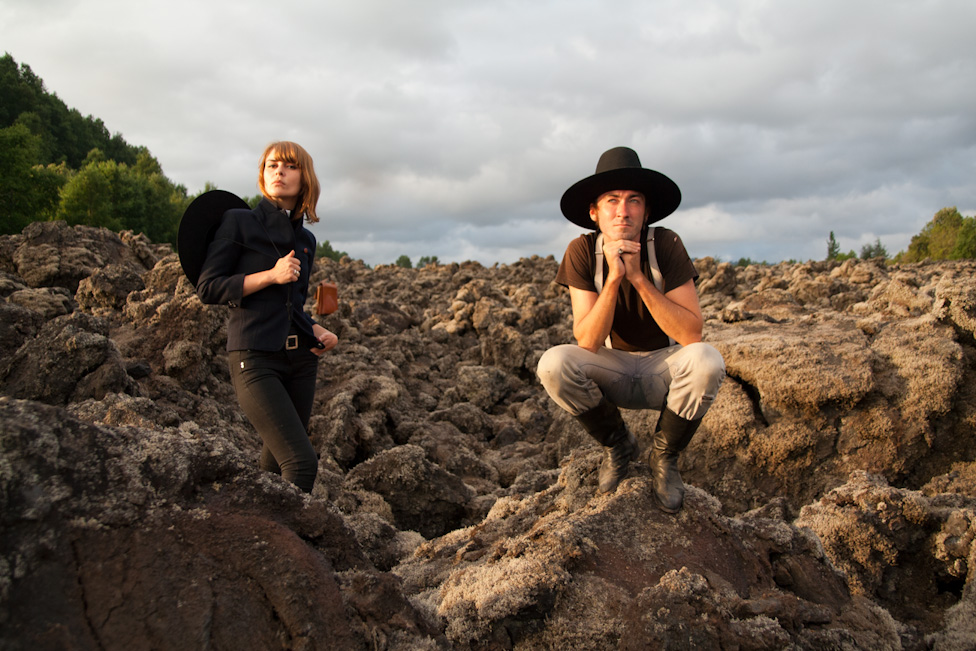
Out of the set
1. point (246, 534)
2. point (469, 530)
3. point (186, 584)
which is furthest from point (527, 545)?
point (186, 584)

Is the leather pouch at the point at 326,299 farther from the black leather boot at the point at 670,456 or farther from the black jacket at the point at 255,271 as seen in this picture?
the black leather boot at the point at 670,456

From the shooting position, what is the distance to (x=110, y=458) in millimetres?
1729

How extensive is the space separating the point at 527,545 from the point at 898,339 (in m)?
4.34

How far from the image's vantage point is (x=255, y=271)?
10.4 feet

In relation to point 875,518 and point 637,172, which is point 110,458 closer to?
point 637,172

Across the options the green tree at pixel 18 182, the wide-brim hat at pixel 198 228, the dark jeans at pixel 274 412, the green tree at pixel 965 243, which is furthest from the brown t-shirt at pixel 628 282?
the green tree at pixel 965 243

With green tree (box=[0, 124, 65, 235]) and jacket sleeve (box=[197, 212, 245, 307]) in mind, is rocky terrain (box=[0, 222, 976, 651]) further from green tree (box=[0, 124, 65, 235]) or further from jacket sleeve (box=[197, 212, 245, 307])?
green tree (box=[0, 124, 65, 235])

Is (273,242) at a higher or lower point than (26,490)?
higher

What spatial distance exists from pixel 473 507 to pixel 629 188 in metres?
2.91

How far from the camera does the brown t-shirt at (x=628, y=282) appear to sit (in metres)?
3.36

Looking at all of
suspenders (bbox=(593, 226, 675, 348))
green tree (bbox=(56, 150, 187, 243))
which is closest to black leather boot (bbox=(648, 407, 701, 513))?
suspenders (bbox=(593, 226, 675, 348))

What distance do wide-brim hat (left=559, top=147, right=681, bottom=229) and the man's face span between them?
51mm

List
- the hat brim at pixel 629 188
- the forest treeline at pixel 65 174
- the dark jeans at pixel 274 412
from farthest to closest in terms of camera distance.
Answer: the forest treeline at pixel 65 174
the hat brim at pixel 629 188
the dark jeans at pixel 274 412

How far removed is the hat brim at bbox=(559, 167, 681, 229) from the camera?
3.26 m
